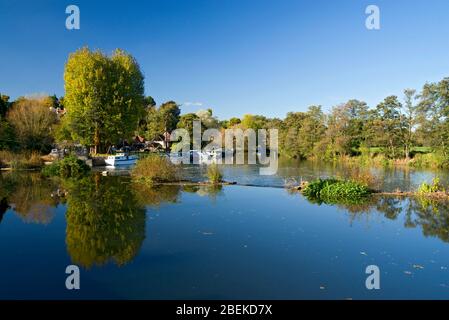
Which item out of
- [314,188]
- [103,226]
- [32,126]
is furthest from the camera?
[32,126]

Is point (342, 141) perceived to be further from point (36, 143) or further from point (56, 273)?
point (56, 273)

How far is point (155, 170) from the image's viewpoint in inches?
952

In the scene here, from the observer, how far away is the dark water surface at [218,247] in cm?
734

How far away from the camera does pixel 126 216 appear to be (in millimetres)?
13516

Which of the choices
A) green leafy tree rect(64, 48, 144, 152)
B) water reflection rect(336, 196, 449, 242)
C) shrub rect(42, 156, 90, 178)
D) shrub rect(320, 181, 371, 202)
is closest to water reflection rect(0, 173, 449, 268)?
water reflection rect(336, 196, 449, 242)

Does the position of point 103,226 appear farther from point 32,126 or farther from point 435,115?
point 435,115

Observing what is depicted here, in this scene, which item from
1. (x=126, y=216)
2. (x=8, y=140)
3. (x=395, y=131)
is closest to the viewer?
(x=126, y=216)

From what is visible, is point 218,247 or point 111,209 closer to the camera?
point 218,247

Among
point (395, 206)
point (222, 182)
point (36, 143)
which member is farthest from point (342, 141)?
point (36, 143)

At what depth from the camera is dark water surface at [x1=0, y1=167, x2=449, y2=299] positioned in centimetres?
734

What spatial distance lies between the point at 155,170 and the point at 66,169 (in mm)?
8652

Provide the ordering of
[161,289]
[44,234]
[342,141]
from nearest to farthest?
[161,289], [44,234], [342,141]

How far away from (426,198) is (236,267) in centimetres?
1493

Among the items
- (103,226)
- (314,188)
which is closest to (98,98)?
(314,188)
